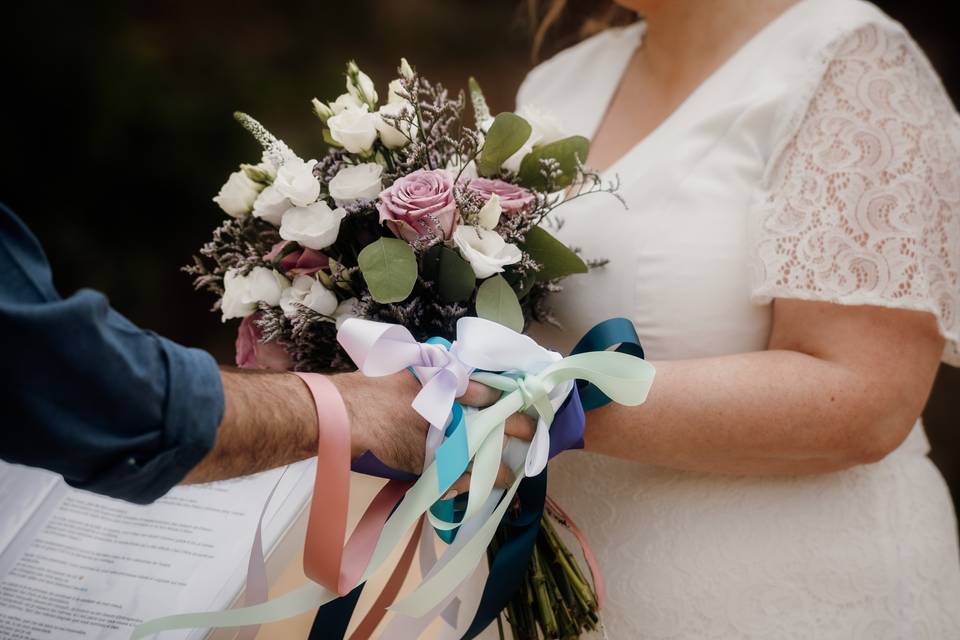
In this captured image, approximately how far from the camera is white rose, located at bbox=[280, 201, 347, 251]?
98 centimetres

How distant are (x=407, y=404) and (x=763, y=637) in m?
0.68

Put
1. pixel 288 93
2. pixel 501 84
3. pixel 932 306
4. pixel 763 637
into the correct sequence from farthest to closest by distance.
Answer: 1. pixel 501 84
2. pixel 288 93
3. pixel 763 637
4. pixel 932 306

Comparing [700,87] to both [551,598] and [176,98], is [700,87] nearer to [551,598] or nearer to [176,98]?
[551,598]

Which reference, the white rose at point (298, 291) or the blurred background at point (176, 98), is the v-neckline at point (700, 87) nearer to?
the white rose at point (298, 291)

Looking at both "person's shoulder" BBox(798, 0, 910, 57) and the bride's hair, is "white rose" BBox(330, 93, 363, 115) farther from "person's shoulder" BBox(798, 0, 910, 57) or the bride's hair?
the bride's hair

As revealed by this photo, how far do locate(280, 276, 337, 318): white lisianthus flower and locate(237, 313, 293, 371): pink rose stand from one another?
0.08 meters

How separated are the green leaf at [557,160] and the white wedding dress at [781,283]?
0.13 meters

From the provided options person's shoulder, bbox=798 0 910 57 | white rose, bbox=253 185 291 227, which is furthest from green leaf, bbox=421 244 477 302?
person's shoulder, bbox=798 0 910 57

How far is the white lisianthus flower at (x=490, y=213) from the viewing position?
0.98m

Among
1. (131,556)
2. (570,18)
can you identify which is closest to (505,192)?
(131,556)

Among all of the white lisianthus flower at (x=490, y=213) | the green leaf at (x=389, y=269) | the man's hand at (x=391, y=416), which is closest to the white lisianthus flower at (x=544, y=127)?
the white lisianthus flower at (x=490, y=213)

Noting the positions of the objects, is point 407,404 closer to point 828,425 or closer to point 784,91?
point 828,425

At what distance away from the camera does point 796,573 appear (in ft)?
3.90

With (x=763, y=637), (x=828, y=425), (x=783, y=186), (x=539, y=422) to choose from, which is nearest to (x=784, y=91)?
(x=783, y=186)
